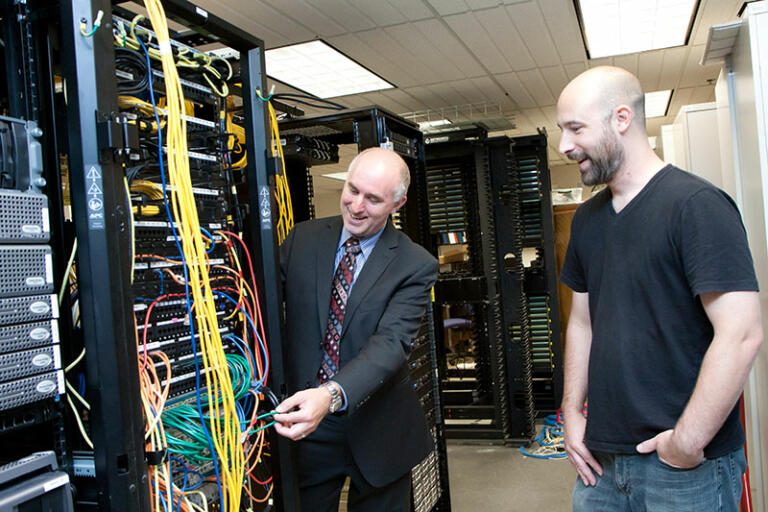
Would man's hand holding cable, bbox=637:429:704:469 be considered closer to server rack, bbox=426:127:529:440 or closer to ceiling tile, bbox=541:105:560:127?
server rack, bbox=426:127:529:440

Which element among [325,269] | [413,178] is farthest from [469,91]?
[325,269]

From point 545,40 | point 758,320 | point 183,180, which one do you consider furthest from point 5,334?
point 545,40

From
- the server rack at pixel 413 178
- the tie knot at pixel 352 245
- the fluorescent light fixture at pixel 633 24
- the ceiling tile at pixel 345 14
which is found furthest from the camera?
the fluorescent light fixture at pixel 633 24

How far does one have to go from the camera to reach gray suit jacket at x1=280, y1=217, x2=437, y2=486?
5.57 ft

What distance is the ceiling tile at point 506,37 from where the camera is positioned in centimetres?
432

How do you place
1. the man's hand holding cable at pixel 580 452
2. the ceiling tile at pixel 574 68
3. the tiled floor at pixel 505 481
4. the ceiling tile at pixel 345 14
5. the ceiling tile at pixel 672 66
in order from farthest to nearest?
the ceiling tile at pixel 574 68 < the ceiling tile at pixel 672 66 < the ceiling tile at pixel 345 14 < the tiled floor at pixel 505 481 < the man's hand holding cable at pixel 580 452

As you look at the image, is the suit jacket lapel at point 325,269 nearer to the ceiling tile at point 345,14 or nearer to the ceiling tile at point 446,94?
the ceiling tile at point 345,14

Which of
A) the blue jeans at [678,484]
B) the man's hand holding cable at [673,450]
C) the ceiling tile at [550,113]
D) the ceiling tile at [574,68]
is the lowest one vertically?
the blue jeans at [678,484]

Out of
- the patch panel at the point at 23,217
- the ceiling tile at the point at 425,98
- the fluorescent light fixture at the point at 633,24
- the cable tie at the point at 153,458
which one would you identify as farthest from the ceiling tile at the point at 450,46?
the cable tie at the point at 153,458

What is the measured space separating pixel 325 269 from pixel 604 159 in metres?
0.79

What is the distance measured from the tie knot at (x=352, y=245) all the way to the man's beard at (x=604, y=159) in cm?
70

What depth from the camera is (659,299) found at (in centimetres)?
Answer: 124

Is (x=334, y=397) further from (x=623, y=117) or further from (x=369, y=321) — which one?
(x=623, y=117)

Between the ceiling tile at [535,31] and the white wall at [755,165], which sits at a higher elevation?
the ceiling tile at [535,31]
